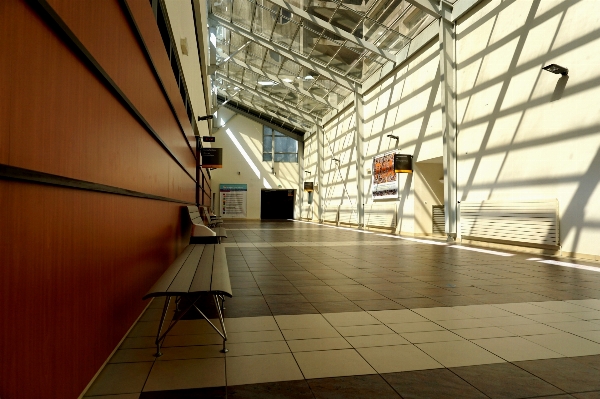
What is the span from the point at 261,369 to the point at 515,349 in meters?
1.46

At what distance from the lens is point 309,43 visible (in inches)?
553

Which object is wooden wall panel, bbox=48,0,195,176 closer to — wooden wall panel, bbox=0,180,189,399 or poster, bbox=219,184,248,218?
wooden wall panel, bbox=0,180,189,399

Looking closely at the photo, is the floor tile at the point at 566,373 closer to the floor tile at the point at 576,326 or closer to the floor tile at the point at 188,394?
the floor tile at the point at 576,326

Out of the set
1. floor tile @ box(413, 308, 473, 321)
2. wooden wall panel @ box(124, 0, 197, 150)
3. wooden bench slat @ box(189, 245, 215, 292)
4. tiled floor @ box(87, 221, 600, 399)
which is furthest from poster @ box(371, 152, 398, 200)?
wooden bench slat @ box(189, 245, 215, 292)

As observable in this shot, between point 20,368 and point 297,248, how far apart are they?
7016mm

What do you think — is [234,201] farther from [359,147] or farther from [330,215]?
[359,147]

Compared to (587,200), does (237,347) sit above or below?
below

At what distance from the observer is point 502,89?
26.1 feet

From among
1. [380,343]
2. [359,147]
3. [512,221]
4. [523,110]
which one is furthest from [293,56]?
[380,343]

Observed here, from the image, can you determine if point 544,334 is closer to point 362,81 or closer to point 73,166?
point 73,166

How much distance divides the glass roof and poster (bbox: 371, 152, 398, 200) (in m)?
3.12

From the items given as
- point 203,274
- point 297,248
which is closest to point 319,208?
point 297,248

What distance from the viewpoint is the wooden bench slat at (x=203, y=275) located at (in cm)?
225

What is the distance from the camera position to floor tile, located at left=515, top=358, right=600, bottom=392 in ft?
6.08
